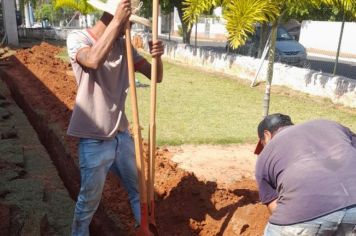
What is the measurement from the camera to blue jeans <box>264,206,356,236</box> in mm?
2199

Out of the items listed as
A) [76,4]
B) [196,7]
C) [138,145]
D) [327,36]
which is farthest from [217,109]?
[327,36]

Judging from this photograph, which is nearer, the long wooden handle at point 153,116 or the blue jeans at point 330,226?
the blue jeans at point 330,226

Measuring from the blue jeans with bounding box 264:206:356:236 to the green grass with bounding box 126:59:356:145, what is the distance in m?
4.31

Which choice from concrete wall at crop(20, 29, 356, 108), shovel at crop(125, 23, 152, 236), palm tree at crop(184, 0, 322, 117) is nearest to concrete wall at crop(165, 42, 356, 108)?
concrete wall at crop(20, 29, 356, 108)

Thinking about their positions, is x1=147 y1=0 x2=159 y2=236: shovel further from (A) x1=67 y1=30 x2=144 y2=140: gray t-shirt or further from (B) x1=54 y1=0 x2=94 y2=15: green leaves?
(B) x1=54 y1=0 x2=94 y2=15: green leaves

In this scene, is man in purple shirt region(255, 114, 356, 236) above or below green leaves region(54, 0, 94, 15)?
below

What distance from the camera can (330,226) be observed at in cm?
224

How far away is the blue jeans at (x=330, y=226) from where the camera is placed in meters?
2.20

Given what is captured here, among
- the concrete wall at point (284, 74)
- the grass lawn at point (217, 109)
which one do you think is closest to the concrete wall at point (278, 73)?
the concrete wall at point (284, 74)

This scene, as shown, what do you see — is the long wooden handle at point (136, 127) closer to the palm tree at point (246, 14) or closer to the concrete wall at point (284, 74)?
the palm tree at point (246, 14)

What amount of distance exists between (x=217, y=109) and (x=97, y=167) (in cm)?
616

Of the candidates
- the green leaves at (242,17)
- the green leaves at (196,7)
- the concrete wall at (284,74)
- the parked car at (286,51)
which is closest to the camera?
the green leaves at (242,17)

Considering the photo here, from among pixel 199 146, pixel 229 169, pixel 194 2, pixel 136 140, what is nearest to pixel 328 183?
pixel 136 140

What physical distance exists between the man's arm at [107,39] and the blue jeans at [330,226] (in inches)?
63.9
